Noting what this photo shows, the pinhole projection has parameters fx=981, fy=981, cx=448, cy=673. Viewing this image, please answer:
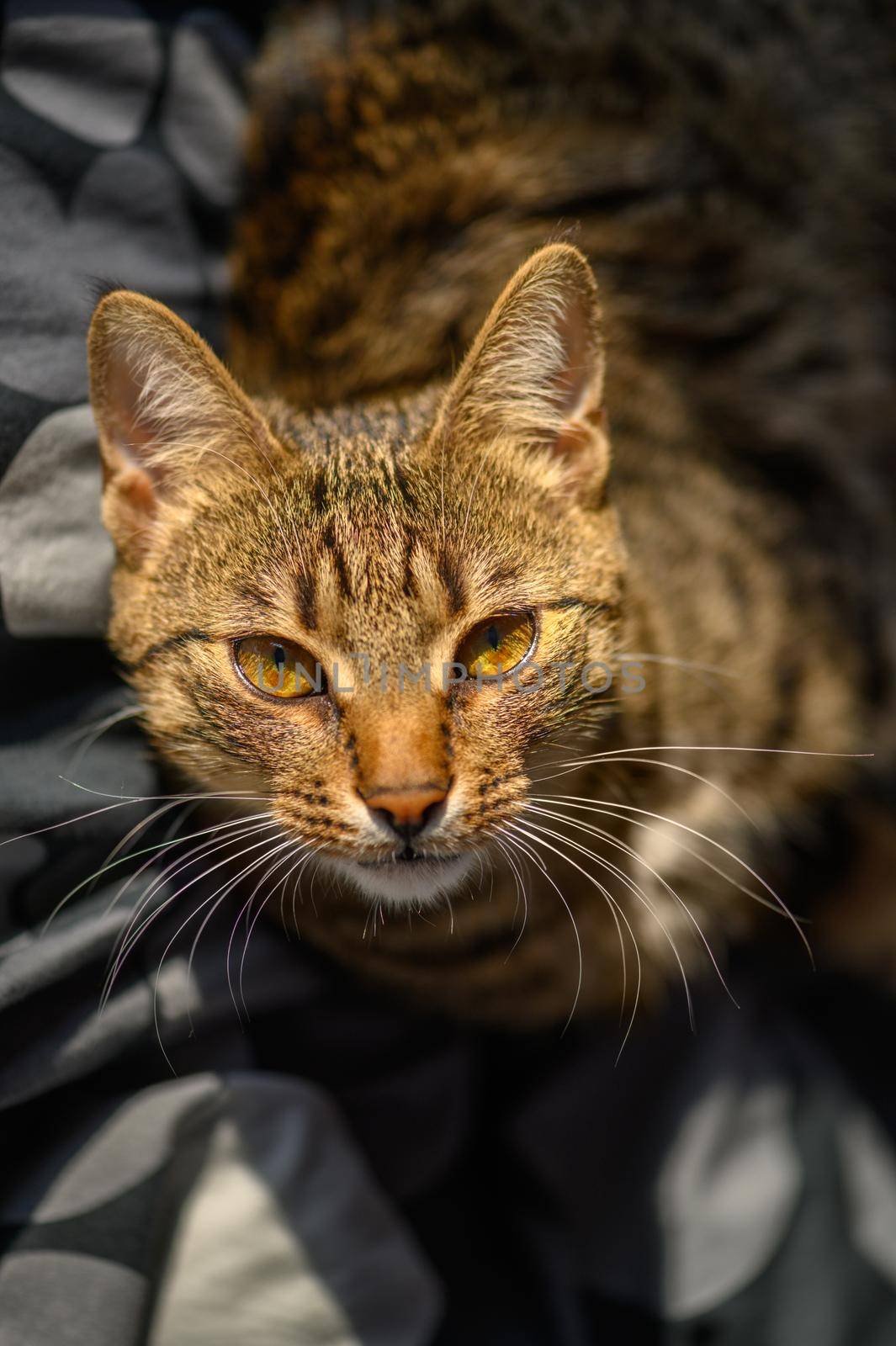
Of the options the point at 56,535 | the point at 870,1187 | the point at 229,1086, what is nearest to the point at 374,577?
the point at 56,535

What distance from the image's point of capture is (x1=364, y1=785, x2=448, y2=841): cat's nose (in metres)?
0.72

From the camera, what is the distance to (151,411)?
85cm

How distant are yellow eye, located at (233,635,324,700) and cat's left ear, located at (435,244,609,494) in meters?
0.23

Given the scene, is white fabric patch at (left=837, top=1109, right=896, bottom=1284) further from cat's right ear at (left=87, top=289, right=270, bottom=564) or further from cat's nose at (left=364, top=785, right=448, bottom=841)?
cat's right ear at (left=87, top=289, right=270, bottom=564)

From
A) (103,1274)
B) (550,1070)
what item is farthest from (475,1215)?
(103,1274)

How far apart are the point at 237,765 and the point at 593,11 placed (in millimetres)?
1072

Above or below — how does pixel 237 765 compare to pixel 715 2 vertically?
below

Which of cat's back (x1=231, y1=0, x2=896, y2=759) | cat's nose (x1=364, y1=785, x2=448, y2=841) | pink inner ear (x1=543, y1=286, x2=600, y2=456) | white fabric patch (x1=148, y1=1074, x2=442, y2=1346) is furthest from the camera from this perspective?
cat's back (x1=231, y1=0, x2=896, y2=759)

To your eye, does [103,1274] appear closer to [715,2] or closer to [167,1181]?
[167,1181]

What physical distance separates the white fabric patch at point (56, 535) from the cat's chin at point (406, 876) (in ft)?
1.19

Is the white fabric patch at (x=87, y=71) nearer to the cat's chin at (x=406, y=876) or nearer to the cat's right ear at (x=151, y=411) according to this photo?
the cat's right ear at (x=151, y=411)

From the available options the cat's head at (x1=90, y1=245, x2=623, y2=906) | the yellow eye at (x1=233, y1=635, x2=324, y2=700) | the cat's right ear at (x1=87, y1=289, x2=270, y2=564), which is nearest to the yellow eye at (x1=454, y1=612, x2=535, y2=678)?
the cat's head at (x1=90, y1=245, x2=623, y2=906)

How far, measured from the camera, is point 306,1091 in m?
1.06

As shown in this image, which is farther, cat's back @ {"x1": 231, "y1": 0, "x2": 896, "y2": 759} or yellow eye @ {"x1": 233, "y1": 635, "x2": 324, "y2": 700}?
cat's back @ {"x1": 231, "y1": 0, "x2": 896, "y2": 759}
